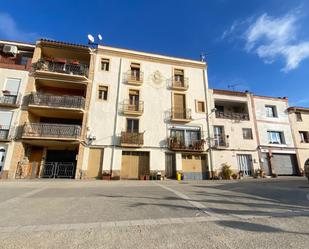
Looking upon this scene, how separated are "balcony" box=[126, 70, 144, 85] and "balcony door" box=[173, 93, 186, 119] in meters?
4.31

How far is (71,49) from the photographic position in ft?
60.7

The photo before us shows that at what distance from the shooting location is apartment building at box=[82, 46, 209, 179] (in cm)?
1678

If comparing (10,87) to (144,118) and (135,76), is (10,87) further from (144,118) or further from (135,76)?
(144,118)

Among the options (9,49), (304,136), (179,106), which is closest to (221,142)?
(179,106)

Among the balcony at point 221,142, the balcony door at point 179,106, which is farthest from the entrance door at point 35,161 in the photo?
the balcony at point 221,142

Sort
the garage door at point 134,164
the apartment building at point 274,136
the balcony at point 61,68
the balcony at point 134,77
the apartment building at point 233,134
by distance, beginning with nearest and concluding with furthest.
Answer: the garage door at point 134,164, the balcony at point 61,68, the balcony at point 134,77, the apartment building at point 233,134, the apartment building at point 274,136

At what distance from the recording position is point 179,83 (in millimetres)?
20609

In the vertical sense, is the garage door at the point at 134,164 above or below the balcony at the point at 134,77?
below

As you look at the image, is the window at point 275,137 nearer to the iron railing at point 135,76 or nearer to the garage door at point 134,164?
the garage door at point 134,164

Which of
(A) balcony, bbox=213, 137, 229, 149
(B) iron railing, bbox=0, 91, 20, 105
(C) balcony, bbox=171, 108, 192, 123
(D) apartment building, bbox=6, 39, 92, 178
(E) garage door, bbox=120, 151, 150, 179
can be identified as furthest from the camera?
(A) balcony, bbox=213, 137, 229, 149

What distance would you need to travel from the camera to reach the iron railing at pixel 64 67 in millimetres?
17344

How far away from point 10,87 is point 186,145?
1739 cm

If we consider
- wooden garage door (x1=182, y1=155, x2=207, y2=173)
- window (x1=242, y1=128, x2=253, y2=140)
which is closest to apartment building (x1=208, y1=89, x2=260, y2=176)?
window (x1=242, y1=128, x2=253, y2=140)

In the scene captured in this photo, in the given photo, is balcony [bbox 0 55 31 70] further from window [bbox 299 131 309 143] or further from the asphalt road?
window [bbox 299 131 309 143]
